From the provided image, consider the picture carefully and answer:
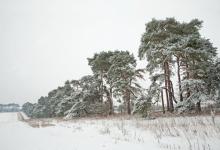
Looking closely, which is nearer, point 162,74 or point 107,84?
point 162,74

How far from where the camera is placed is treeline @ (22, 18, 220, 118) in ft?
57.3

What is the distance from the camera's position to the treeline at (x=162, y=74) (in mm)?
17477

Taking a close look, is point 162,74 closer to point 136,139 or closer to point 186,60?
point 186,60

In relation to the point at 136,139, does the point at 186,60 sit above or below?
above

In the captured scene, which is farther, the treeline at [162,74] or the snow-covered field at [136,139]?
the treeline at [162,74]

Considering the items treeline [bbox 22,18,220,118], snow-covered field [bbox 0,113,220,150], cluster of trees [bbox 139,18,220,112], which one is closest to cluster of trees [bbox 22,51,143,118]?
treeline [bbox 22,18,220,118]

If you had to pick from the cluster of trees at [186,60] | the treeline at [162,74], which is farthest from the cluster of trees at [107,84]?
the cluster of trees at [186,60]

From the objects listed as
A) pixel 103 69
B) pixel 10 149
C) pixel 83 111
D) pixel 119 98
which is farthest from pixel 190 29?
pixel 83 111

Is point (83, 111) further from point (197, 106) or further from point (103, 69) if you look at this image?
point (197, 106)

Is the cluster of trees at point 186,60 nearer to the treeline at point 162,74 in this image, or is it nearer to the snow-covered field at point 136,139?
the treeline at point 162,74

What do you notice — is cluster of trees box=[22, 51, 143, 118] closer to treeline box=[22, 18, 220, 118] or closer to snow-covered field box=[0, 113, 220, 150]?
treeline box=[22, 18, 220, 118]

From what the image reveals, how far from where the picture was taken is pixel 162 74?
21.3 metres

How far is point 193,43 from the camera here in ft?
60.0

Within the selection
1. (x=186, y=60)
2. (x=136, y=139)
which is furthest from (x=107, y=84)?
(x=136, y=139)
